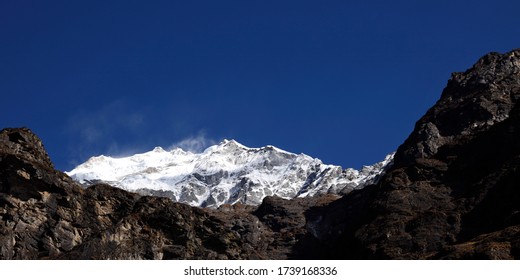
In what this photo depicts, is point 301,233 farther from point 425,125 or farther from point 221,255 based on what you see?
point 221,255

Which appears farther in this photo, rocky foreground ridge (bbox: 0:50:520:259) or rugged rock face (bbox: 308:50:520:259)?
rugged rock face (bbox: 308:50:520:259)

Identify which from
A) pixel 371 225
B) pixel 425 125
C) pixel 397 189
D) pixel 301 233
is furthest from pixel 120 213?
pixel 425 125

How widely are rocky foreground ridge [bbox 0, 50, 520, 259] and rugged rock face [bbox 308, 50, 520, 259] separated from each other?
0.21 metres

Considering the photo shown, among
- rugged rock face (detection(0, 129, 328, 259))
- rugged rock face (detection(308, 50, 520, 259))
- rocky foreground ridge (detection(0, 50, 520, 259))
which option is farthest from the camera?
rugged rock face (detection(308, 50, 520, 259))

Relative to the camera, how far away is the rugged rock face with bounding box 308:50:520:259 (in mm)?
101125

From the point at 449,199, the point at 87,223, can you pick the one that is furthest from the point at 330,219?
the point at 87,223

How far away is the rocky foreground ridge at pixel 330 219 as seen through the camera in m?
87.6

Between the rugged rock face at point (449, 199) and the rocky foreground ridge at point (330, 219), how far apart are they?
0.21m

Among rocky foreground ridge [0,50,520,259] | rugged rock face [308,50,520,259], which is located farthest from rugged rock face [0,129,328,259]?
rugged rock face [308,50,520,259]

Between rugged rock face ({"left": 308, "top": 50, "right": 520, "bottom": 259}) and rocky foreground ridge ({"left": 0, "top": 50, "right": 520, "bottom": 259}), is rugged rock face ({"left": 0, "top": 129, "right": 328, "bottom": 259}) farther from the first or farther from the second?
rugged rock face ({"left": 308, "top": 50, "right": 520, "bottom": 259})

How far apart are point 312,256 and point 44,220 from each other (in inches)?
2432

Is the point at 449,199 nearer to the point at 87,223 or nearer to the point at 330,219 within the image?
the point at 330,219

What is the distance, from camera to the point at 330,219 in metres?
158

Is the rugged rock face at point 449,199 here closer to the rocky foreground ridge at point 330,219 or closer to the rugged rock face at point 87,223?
the rocky foreground ridge at point 330,219
